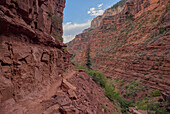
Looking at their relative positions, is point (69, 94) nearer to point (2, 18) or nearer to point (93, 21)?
point (2, 18)

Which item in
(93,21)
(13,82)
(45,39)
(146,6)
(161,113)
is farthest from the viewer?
(93,21)

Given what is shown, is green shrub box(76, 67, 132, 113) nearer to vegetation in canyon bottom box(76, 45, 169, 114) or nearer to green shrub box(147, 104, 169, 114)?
vegetation in canyon bottom box(76, 45, 169, 114)

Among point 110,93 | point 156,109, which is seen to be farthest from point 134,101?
point 110,93

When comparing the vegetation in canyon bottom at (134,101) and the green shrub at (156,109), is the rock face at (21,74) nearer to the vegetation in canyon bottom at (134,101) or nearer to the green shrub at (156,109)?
the vegetation in canyon bottom at (134,101)

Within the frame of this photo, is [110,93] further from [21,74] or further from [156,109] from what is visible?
[21,74]

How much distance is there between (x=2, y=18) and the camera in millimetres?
3623

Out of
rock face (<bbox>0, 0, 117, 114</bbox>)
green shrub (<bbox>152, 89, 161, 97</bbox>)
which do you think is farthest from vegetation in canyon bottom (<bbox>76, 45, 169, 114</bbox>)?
rock face (<bbox>0, 0, 117, 114</bbox>)

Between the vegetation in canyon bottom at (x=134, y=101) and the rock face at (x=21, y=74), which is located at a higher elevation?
the rock face at (x=21, y=74)

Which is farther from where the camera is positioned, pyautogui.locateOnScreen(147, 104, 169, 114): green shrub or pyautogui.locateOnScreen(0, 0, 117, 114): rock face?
pyautogui.locateOnScreen(147, 104, 169, 114): green shrub

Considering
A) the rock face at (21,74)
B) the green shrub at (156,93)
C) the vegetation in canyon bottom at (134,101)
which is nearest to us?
the rock face at (21,74)

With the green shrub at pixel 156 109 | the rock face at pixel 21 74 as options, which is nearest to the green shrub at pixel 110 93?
the green shrub at pixel 156 109

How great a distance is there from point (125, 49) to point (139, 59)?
813 cm

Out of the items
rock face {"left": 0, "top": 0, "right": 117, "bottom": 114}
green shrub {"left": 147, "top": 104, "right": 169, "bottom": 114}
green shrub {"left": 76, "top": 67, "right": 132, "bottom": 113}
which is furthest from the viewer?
green shrub {"left": 76, "top": 67, "right": 132, "bottom": 113}

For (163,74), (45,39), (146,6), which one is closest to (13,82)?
(45,39)
